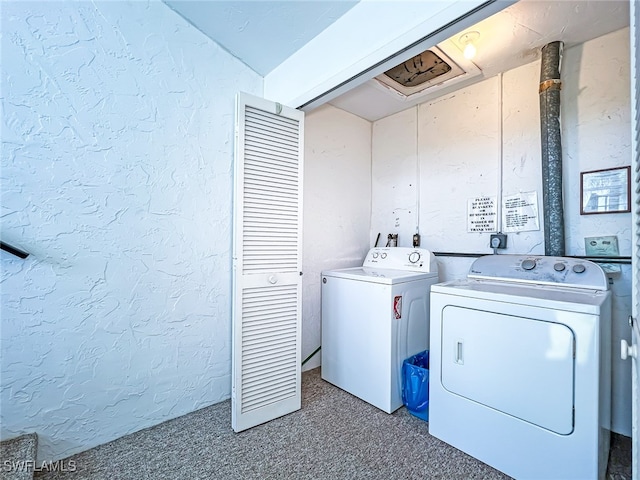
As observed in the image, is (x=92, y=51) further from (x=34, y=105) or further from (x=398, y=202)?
(x=398, y=202)

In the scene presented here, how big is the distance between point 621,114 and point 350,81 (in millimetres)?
1551

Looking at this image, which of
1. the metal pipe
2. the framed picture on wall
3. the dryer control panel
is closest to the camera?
the dryer control panel

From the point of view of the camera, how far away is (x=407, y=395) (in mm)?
1841

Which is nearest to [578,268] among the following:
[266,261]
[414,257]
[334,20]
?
[414,257]

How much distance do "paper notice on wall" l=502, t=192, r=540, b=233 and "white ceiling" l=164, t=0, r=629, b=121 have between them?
913 millimetres

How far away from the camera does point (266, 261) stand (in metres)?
1.80

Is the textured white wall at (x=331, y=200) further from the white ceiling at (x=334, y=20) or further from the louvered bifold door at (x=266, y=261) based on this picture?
the white ceiling at (x=334, y=20)

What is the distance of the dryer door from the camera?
1.22 metres

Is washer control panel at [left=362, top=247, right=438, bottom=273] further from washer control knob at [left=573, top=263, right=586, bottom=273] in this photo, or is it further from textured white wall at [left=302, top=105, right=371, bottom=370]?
washer control knob at [left=573, top=263, right=586, bottom=273]

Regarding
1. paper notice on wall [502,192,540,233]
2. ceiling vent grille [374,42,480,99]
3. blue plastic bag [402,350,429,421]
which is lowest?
blue plastic bag [402,350,429,421]

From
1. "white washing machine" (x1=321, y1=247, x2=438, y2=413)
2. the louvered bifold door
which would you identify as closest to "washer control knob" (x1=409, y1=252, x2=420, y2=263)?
"white washing machine" (x1=321, y1=247, x2=438, y2=413)

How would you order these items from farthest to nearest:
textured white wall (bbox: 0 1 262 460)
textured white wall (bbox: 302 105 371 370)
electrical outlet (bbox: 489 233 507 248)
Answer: textured white wall (bbox: 302 105 371 370) → electrical outlet (bbox: 489 233 507 248) → textured white wall (bbox: 0 1 262 460)

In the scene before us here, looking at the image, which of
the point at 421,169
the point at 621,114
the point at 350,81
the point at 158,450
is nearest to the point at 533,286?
the point at 621,114

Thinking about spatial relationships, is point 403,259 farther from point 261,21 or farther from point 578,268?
point 261,21
